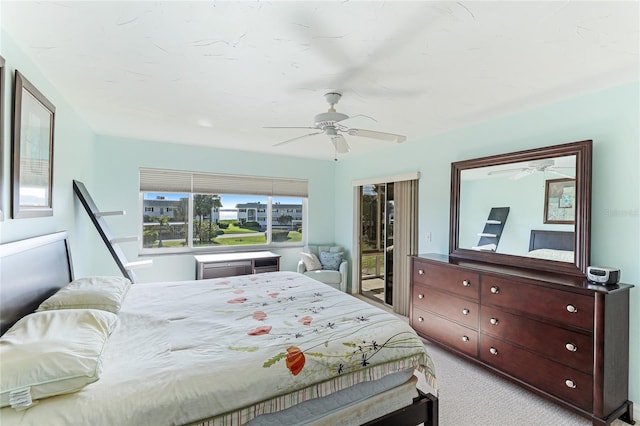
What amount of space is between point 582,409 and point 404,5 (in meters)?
2.87

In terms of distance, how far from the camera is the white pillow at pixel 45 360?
1090mm

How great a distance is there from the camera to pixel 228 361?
4.75 ft

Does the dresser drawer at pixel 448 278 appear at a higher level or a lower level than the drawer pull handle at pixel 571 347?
higher

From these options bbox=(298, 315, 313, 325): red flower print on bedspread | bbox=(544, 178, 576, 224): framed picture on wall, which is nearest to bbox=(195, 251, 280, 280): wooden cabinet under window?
bbox=(298, 315, 313, 325): red flower print on bedspread

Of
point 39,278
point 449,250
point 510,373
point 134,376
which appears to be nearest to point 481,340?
point 510,373

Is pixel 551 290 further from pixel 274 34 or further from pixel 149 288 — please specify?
pixel 149 288

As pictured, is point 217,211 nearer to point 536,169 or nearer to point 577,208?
point 536,169

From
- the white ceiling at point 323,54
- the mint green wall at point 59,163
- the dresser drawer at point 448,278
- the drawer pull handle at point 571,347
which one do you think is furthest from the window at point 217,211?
the drawer pull handle at point 571,347

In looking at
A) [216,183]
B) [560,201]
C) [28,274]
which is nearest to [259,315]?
[28,274]

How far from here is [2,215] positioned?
5.15 feet

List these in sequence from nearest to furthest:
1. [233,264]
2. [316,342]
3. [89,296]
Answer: [316,342] → [89,296] → [233,264]

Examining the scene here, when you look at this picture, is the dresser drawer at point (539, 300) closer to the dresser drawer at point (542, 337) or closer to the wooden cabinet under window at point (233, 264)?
the dresser drawer at point (542, 337)

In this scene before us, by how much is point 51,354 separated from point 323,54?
200 cm

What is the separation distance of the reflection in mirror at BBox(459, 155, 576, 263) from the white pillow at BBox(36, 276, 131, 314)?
332cm
